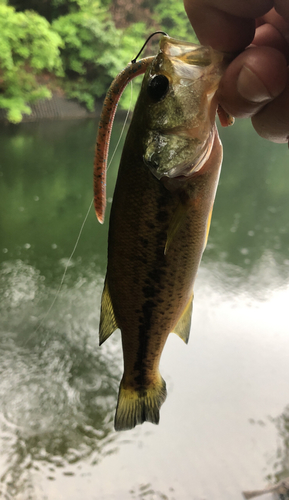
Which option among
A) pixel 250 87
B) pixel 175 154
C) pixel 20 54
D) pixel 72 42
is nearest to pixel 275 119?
pixel 250 87

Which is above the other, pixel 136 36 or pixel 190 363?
pixel 136 36

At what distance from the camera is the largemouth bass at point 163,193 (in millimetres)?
632

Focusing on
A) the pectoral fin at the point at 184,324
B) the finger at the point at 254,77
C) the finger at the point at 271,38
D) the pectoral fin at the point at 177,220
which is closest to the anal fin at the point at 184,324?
the pectoral fin at the point at 184,324

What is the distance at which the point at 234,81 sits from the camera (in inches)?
23.9

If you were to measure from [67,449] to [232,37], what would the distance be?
228 centimetres

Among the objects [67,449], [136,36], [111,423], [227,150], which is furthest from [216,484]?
[136,36]

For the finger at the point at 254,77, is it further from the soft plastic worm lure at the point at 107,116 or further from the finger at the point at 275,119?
the soft plastic worm lure at the point at 107,116

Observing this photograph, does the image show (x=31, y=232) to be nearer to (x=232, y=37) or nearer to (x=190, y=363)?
(x=190, y=363)

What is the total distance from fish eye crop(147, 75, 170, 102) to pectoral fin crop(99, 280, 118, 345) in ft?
1.46

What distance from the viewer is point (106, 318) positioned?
842mm

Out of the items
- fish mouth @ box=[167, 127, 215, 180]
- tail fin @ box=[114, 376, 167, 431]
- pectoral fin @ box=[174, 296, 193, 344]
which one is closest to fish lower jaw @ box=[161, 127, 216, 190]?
fish mouth @ box=[167, 127, 215, 180]

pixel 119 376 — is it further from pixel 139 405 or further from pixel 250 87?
pixel 250 87

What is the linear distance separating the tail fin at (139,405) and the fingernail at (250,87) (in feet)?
2.46

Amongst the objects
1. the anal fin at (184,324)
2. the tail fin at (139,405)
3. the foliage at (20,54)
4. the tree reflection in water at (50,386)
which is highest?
the foliage at (20,54)
